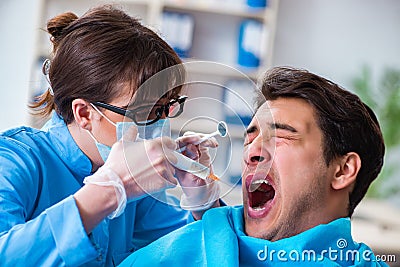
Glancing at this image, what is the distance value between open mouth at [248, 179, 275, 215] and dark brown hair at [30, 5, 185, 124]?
37 cm

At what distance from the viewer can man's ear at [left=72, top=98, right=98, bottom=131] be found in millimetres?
1674

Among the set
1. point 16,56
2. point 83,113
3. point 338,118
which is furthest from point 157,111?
point 16,56

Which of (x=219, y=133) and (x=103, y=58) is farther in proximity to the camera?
(x=103, y=58)

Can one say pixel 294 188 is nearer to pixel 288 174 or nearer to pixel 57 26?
pixel 288 174

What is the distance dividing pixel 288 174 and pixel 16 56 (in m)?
2.95

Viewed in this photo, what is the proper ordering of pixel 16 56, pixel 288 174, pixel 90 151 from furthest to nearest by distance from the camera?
pixel 16 56 < pixel 90 151 < pixel 288 174

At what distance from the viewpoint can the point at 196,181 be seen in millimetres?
1576

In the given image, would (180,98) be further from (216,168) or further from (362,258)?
(362,258)

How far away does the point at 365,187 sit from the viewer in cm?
177

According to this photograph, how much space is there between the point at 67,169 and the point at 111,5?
49 cm

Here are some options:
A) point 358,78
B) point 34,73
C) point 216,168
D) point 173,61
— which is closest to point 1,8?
point 34,73

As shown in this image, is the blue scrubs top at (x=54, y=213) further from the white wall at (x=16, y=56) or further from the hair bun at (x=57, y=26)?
the white wall at (x=16, y=56)

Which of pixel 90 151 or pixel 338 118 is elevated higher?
pixel 338 118

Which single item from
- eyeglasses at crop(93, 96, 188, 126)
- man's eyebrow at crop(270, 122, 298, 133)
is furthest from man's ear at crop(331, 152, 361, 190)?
eyeglasses at crop(93, 96, 188, 126)
